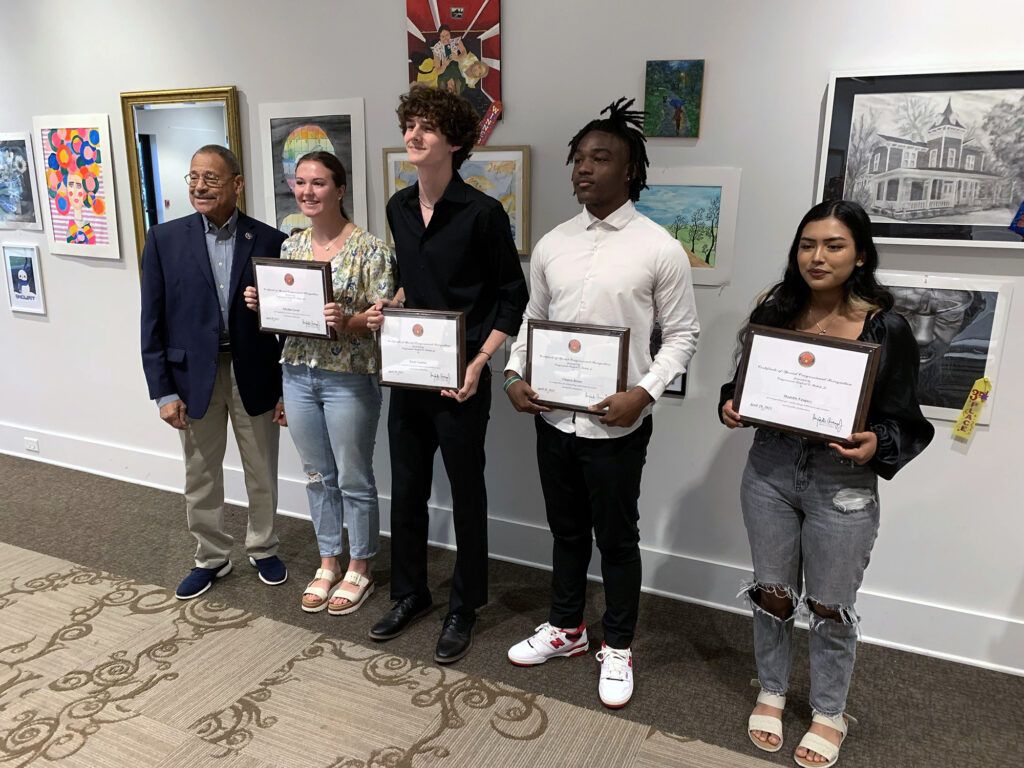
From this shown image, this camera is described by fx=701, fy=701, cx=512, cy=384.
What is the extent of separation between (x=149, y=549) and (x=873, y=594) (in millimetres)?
2923

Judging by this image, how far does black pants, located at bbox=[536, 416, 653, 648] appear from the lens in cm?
204

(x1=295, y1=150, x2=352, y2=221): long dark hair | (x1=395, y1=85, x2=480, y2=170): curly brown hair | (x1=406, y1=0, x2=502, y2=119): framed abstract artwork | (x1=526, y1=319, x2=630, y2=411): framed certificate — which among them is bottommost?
(x1=526, y1=319, x2=630, y2=411): framed certificate

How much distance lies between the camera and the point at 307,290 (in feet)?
7.44

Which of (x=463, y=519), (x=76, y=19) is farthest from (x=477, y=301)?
(x=76, y=19)

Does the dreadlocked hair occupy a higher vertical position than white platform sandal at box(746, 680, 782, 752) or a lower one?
higher

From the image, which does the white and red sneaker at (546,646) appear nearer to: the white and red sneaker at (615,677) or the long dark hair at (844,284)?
the white and red sneaker at (615,677)

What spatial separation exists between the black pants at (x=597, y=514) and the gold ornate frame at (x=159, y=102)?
6.63 ft

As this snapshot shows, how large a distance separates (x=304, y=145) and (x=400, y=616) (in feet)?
6.49

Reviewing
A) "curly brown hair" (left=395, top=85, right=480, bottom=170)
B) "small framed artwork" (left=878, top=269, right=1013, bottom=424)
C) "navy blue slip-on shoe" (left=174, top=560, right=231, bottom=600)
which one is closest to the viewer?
"curly brown hair" (left=395, top=85, right=480, bottom=170)

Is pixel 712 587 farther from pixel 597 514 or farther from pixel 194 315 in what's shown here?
pixel 194 315

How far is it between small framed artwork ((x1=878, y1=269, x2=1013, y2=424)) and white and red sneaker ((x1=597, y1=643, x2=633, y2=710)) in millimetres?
1286

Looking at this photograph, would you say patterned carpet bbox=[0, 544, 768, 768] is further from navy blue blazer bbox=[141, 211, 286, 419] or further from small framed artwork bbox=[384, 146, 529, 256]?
small framed artwork bbox=[384, 146, 529, 256]

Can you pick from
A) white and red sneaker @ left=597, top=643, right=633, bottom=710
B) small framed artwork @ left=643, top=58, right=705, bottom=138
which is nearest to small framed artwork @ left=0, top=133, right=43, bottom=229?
small framed artwork @ left=643, top=58, right=705, bottom=138

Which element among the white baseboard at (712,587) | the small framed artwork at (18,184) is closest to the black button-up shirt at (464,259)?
the white baseboard at (712,587)
